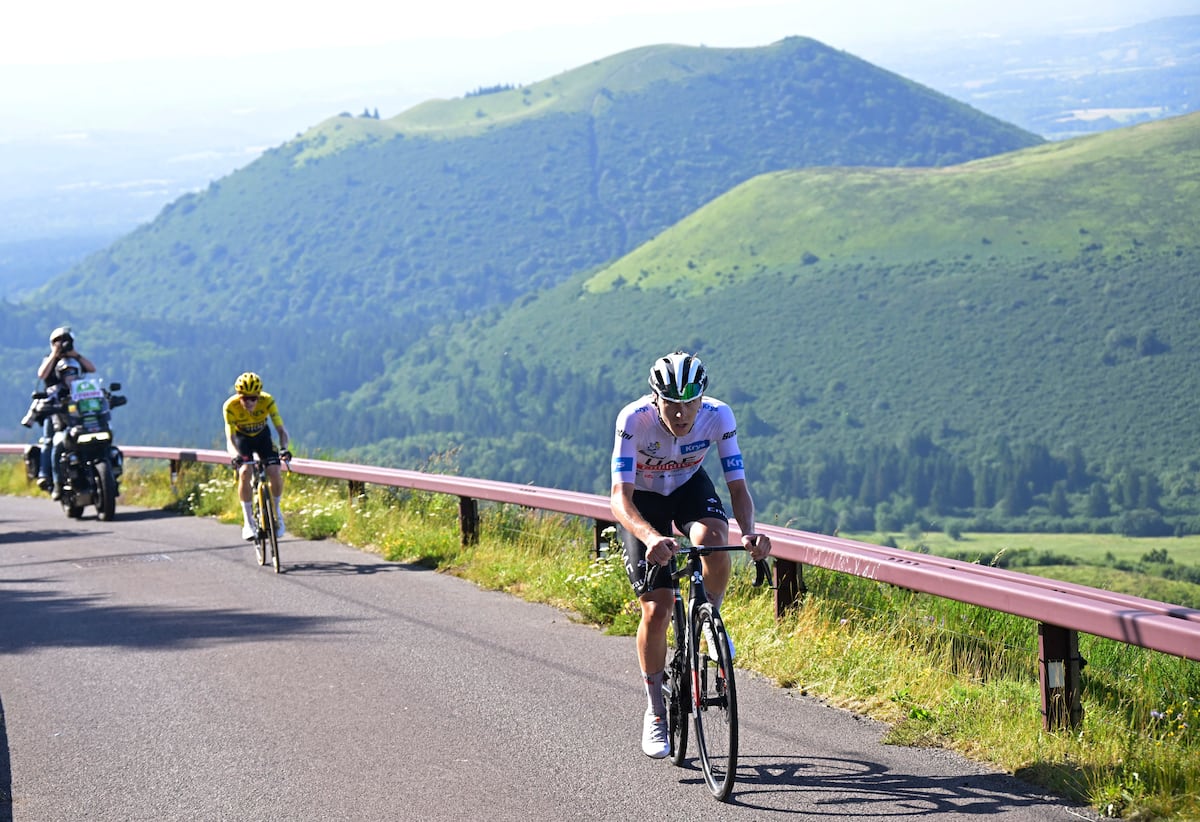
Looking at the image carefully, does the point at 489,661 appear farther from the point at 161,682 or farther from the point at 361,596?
the point at 361,596

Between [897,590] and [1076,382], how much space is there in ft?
559

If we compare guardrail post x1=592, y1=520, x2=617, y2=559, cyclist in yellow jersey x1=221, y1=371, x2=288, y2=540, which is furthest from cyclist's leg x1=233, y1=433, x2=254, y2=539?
guardrail post x1=592, y1=520, x2=617, y2=559

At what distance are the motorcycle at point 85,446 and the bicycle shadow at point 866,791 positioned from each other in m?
12.8

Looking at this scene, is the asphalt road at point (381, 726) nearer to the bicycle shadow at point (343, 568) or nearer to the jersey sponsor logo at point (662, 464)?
the bicycle shadow at point (343, 568)

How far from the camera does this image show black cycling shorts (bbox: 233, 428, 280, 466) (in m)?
12.5

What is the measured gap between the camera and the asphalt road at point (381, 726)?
209 inches

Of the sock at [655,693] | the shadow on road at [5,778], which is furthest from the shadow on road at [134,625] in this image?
the sock at [655,693]

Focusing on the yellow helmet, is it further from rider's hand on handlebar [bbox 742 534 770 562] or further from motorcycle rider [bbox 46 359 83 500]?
rider's hand on handlebar [bbox 742 534 770 562]

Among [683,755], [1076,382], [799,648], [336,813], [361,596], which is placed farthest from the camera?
[1076,382]

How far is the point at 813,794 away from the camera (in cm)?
528

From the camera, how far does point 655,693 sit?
5816 mm

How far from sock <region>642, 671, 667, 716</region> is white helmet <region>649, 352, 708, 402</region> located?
1190 mm

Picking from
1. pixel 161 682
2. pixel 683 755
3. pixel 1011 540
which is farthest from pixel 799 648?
pixel 1011 540

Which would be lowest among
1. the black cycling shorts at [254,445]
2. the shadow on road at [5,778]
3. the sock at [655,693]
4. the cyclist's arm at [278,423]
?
the shadow on road at [5,778]
